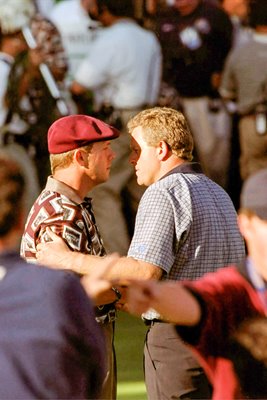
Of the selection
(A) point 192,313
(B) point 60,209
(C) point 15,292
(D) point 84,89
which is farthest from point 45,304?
(D) point 84,89

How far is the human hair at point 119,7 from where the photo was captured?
10.1 m

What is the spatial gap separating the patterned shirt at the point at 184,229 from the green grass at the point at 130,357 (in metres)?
2.39

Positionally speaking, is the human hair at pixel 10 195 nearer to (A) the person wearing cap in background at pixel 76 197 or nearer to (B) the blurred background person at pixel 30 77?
(A) the person wearing cap in background at pixel 76 197

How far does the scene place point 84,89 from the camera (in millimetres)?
10078

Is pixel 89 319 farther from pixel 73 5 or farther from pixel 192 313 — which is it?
pixel 73 5

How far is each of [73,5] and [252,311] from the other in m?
7.32

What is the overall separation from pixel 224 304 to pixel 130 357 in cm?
537

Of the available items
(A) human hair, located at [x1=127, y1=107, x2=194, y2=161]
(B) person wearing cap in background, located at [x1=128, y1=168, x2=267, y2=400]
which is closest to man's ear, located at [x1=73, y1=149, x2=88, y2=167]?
(A) human hair, located at [x1=127, y1=107, x2=194, y2=161]

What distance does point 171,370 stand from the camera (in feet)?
16.4

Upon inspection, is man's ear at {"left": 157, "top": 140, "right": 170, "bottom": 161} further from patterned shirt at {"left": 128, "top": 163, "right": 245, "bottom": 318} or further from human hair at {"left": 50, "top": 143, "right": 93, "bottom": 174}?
human hair at {"left": 50, "top": 143, "right": 93, "bottom": 174}

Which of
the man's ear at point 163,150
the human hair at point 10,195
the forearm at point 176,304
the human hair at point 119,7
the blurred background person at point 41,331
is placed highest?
the human hair at point 10,195

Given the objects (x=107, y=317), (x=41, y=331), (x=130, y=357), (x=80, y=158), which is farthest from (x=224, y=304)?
(x=130, y=357)

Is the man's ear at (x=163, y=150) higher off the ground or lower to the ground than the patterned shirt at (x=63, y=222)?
higher

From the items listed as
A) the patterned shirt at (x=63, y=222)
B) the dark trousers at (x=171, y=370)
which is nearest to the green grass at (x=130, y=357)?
the dark trousers at (x=171, y=370)
